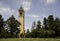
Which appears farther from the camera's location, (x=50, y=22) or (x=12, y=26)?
(x=50, y=22)

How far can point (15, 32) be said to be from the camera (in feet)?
213

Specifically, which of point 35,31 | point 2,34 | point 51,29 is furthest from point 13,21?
point 51,29

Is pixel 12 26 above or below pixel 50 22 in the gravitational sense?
below

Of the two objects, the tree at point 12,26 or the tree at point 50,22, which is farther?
the tree at point 50,22

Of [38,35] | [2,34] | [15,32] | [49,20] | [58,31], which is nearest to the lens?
[2,34]

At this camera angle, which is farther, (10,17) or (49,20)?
(49,20)

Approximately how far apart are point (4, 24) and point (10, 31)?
11.9 feet

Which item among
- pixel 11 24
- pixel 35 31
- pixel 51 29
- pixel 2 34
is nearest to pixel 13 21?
pixel 11 24

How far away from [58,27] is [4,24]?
33.4 meters

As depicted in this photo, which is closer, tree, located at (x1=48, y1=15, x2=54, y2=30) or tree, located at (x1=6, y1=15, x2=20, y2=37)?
tree, located at (x1=6, y1=15, x2=20, y2=37)

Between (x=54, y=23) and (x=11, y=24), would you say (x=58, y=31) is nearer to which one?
(x=54, y=23)

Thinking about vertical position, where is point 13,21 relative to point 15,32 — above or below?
above

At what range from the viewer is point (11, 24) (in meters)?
64.2

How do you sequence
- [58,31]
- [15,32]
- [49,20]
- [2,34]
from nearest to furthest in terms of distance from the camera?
[2,34] < [15,32] < [58,31] < [49,20]
